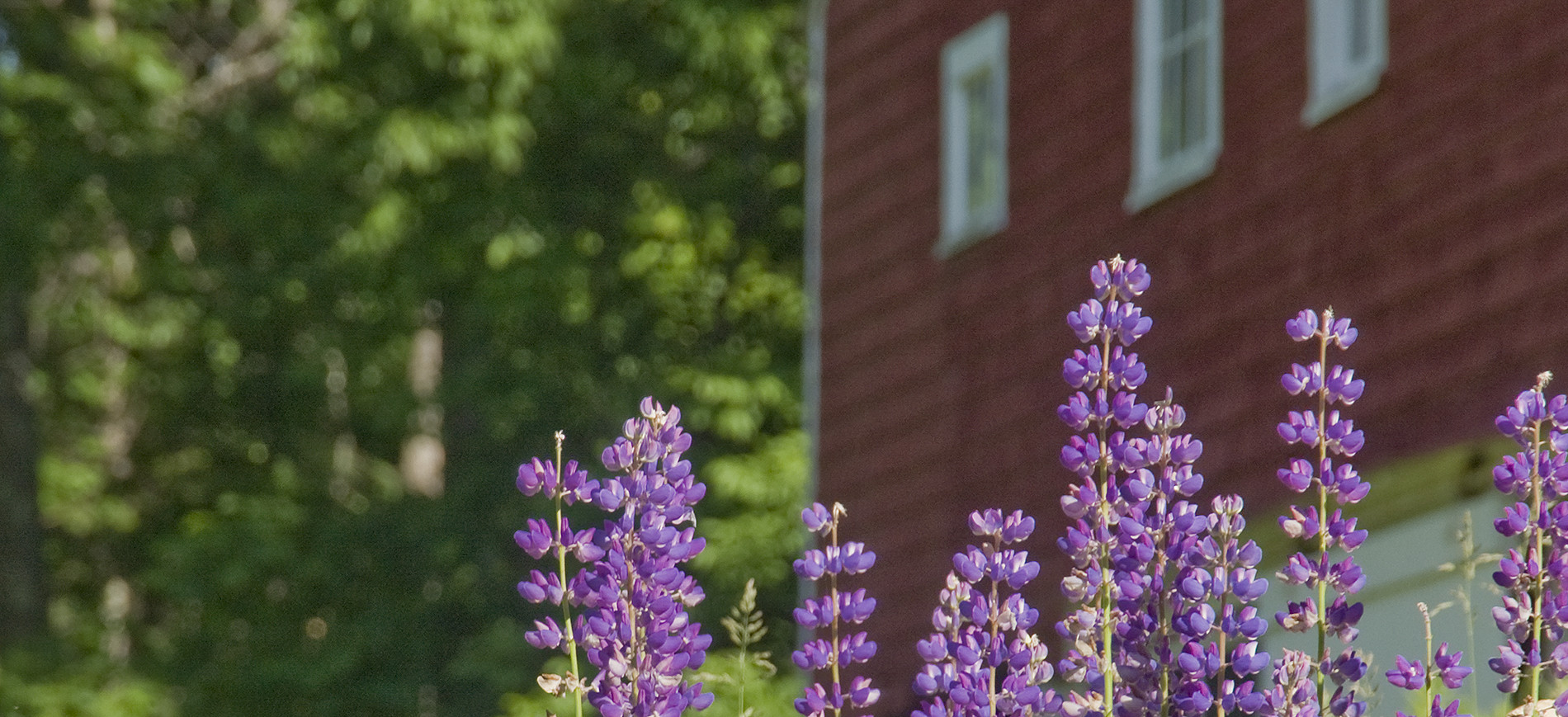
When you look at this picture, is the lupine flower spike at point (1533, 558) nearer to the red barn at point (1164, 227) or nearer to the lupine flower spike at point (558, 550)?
the lupine flower spike at point (558, 550)

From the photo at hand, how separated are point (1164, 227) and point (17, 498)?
12317 millimetres

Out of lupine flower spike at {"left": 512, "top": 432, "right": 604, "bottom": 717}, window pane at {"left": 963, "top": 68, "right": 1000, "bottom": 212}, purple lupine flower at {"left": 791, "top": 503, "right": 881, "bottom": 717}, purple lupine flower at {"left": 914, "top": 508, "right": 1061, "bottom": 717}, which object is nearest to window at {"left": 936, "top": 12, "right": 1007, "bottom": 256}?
window pane at {"left": 963, "top": 68, "right": 1000, "bottom": 212}

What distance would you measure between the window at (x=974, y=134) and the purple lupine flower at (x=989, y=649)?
8616 mm

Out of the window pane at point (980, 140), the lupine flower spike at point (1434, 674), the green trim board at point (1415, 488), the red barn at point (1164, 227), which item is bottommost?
the lupine flower spike at point (1434, 674)

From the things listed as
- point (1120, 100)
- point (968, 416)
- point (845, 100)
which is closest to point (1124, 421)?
point (1120, 100)

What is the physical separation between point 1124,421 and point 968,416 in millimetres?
8838

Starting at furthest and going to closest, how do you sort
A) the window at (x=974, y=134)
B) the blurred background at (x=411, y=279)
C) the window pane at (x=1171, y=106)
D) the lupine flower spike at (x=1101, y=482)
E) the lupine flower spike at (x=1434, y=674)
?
the blurred background at (x=411, y=279) < the window at (x=974, y=134) < the window pane at (x=1171, y=106) < the lupine flower spike at (x=1101, y=482) < the lupine flower spike at (x=1434, y=674)

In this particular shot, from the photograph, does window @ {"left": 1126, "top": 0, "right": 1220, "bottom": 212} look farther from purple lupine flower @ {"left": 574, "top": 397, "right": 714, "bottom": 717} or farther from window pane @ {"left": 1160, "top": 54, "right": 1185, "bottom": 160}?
purple lupine flower @ {"left": 574, "top": 397, "right": 714, "bottom": 717}

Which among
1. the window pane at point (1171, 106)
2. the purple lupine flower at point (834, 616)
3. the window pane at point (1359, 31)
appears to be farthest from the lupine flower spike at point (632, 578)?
the window pane at point (1171, 106)

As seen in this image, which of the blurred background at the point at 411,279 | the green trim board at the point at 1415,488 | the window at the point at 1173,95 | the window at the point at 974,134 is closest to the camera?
the green trim board at the point at 1415,488

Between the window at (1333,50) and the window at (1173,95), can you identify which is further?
the window at (1173,95)

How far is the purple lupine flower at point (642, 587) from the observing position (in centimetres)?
266

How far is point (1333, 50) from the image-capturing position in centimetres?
907

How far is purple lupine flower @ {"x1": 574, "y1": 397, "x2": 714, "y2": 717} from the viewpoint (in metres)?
2.66
